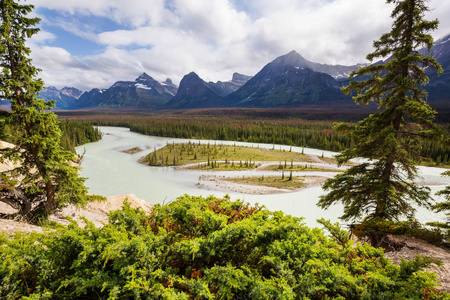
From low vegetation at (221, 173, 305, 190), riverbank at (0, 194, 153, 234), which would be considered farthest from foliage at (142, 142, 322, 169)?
riverbank at (0, 194, 153, 234)

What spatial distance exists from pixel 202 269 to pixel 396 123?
13471 millimetres

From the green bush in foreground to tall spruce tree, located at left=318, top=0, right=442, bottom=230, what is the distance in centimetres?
818

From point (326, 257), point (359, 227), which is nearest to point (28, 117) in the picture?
point (326, 257)

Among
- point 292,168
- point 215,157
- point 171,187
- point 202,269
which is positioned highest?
point 202,269

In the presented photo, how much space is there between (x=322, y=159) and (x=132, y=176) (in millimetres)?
60686

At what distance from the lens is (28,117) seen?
10.2 metres

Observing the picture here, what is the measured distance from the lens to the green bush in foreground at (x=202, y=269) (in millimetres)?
3988

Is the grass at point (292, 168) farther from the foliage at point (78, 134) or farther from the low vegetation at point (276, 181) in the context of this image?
the foliage at point (78, 134)

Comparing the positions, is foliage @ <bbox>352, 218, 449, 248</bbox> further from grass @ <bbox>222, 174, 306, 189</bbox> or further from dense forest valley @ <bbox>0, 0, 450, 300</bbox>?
grass @ <bbox>222, 174, 306, 189</bbox>

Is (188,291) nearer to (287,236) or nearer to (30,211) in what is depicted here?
Result: (287,236)

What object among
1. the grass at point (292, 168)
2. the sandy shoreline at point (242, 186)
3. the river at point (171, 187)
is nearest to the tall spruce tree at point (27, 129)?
the river at point (171, 187)

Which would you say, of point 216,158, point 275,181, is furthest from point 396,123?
point 216,158

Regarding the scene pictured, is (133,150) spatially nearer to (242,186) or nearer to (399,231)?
(242,186)

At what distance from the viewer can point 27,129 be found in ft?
34.8
